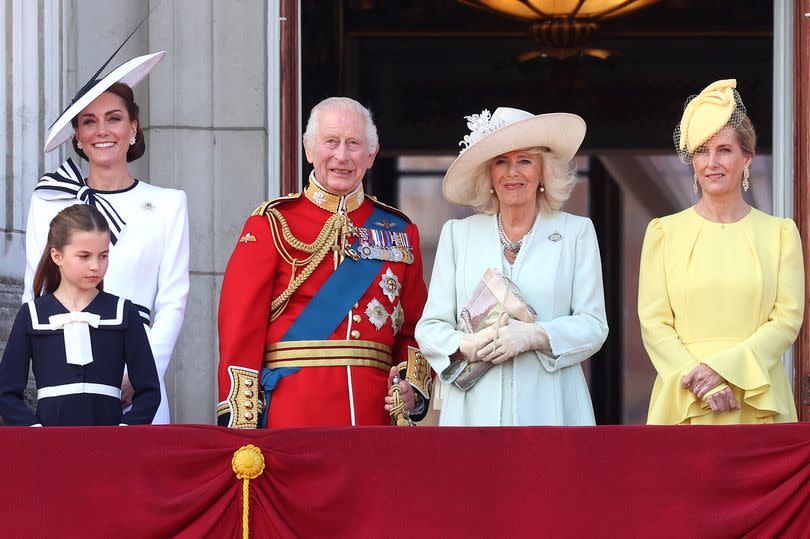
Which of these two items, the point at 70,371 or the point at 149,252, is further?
the point at 149,252

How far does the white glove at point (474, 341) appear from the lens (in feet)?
17.0

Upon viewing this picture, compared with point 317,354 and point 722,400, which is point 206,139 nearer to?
point 317,354

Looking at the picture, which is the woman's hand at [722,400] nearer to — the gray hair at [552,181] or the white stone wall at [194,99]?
the gray hair at [552,181]

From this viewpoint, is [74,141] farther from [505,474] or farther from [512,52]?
[512,52]

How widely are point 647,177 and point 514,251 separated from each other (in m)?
9.44

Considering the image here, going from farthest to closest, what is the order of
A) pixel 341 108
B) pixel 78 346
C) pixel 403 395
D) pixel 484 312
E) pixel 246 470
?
1. pixel 341 108
2. pixel 403 395
3. pixel 484 312
4. pixel 78 346
5. pixel 246 470

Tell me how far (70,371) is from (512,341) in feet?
4.20

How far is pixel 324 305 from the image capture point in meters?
5.43

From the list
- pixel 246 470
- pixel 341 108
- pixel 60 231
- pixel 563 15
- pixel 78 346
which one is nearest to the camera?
pixel 246 470

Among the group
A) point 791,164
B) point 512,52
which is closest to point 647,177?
point 512,52

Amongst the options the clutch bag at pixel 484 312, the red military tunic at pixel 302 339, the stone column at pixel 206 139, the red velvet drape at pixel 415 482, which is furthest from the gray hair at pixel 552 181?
the stone column at pixel 206 139

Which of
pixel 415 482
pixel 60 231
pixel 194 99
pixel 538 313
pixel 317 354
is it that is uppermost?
pixel 194 99

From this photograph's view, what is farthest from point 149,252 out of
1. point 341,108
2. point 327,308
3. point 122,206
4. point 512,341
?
point 512,341

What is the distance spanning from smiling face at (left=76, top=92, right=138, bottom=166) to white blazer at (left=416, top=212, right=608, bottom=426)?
1.12m
